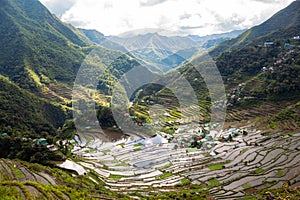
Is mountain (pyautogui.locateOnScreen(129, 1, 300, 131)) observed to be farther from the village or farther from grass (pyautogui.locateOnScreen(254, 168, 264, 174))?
grass (pyautogui.locateOnScreen(254, 168, 264, 174))

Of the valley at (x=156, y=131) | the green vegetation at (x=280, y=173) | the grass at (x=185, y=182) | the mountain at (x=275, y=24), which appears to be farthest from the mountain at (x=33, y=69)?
the mountain at (x=275, y=24)

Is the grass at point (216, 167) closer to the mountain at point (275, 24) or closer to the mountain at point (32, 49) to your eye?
the mountain at point (32, 49)

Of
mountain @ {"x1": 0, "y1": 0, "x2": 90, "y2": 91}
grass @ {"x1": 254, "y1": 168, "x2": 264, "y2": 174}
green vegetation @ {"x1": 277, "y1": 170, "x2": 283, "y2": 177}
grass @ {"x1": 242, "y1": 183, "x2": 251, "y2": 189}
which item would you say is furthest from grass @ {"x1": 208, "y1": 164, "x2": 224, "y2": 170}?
mountain @ {"x1": 0, "y1": 0, "x2": 90, "y2": 91}

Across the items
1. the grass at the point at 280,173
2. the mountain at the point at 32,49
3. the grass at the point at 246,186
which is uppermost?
the mountain at the point at 32,49

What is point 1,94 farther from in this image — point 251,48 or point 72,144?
point 251,48

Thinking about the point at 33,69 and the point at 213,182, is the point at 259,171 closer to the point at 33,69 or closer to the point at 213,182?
the point at 213,182

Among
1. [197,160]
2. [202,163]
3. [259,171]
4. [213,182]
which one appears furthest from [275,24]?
[213,182]

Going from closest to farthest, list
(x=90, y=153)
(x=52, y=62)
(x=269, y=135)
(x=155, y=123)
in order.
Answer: (x=90, y=153) → (x=269, y=135) → (x=155, y=123) → (x=52, y=62)

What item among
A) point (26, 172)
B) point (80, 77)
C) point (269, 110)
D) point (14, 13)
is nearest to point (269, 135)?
point (269, 110)
